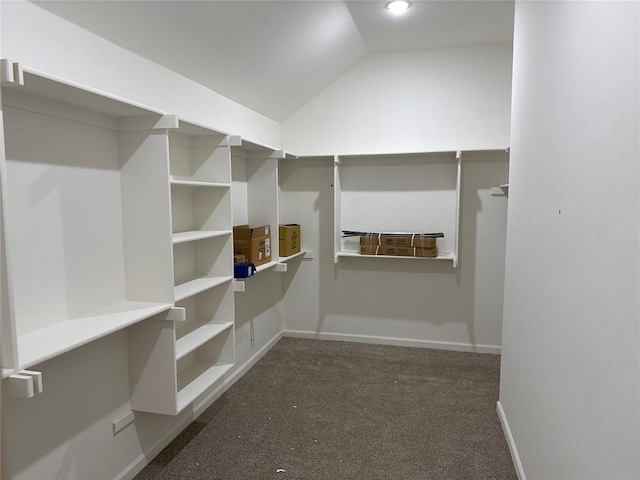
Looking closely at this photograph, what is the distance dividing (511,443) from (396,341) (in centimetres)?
189

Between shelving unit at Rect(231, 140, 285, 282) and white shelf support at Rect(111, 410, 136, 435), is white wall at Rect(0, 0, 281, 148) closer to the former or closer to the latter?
shelving unit at Rect(231, 140, 285, 282)

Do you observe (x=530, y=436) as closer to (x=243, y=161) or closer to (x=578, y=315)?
(x=578, y=315)

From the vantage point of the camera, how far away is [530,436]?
2023mm

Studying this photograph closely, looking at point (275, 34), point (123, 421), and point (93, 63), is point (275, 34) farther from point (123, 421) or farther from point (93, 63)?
point (123, 421)

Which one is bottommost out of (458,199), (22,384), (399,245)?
(22,384)

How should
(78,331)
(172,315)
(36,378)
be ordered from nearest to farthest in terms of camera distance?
1. (36,378)
2. (78,331)
3. (172,315)

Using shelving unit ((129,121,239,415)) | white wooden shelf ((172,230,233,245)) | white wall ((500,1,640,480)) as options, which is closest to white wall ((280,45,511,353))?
white wall ((500,1,640,480))

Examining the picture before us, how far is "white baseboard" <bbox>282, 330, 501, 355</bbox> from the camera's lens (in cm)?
409

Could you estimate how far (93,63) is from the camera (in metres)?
1.93

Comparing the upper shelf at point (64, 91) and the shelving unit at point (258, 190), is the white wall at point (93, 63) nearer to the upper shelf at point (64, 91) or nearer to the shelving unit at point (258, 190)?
the upper shelf at point (64, 91)

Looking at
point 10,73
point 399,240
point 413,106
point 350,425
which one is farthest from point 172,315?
point 413,106

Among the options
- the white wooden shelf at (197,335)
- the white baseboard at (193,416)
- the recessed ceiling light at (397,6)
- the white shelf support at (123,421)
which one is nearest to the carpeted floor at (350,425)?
the white baseboard at (193,416)

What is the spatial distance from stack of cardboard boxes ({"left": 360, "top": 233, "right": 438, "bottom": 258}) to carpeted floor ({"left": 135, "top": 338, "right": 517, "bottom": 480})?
984 millimetres

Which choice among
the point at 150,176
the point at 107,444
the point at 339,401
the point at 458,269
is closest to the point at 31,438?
the point at 107,444
